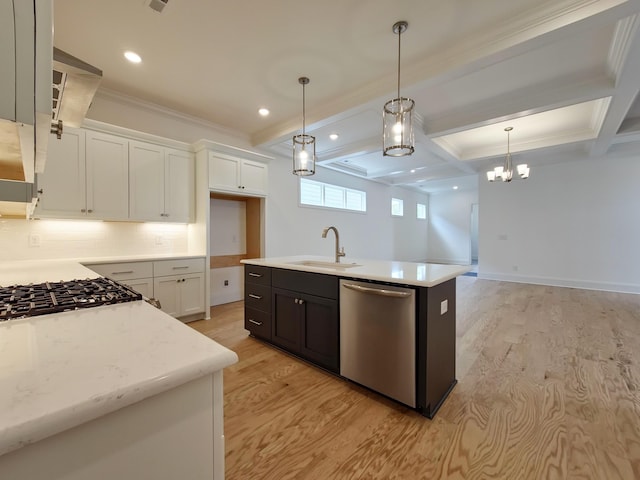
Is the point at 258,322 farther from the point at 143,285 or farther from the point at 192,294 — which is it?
the point at 143,285

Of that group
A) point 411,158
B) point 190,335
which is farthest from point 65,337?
point 411,158

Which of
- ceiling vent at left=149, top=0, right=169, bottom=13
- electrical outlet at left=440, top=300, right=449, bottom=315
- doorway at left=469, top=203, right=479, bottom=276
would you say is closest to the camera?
electrical outlet at left=440, top=300, right=449, bottom=315

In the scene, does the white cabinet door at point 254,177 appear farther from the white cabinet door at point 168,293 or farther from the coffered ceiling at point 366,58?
the white cabinet door at point 168,293

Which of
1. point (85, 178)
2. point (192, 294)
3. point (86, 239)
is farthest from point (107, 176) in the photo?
point (192, 294)

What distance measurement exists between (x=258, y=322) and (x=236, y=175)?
2.20 m

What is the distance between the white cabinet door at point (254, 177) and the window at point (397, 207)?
5428 millimetres

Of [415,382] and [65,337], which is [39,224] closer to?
[65,337]

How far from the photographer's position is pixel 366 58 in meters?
2.71

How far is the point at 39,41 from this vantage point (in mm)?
451

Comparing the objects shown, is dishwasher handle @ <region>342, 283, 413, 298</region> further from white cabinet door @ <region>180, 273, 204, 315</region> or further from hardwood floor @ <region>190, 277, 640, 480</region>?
white cabinet door @ <region>180, 273, 204, 315</region>

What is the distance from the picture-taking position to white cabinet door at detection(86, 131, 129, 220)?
3051mm

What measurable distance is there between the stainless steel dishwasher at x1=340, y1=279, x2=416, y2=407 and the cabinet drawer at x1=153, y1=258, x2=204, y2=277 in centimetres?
235

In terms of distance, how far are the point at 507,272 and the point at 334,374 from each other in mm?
6327

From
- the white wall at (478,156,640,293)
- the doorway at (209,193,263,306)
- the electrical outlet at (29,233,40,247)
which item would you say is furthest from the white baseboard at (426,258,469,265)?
the electrical outlet at (29,233,40,247)
